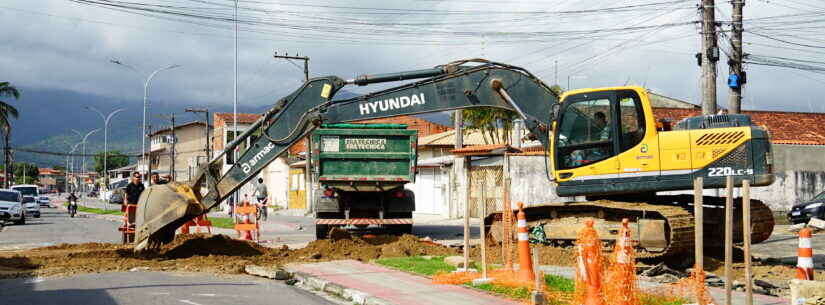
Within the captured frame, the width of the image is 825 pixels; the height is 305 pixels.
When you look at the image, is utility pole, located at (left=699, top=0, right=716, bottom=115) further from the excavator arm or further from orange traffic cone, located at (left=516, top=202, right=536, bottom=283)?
orange traffic cone, located at (left=516, top=202, right=536, bottom=283)

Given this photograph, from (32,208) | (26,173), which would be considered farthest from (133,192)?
(26,173)

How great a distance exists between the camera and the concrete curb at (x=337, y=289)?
30.4 ft

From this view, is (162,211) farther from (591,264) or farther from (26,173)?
(26,173)

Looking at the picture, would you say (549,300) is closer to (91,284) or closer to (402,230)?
(91,284)

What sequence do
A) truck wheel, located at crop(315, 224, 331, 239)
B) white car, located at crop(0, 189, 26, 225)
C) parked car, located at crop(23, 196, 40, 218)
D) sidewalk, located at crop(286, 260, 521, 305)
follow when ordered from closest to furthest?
→ sidewalk, located at crop(286, 260, 521, 305) → truck wheel, located at crop(315, 224, 331, 239) → white car, located at crop(0, 189, 26, 225) → parked car, located at crop(23, 196, 40, 218)

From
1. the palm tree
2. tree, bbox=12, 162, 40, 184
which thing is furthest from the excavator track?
tree, bbox=12, 162, 40, 184

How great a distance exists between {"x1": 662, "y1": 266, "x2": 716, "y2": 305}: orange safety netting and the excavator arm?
490 centimetres

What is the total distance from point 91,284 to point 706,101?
12.9 metres

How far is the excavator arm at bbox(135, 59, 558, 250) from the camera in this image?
1375 centimetres

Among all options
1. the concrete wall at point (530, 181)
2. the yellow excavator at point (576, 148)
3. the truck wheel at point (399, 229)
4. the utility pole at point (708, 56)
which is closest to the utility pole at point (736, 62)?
the utility pole at point (708, 56)

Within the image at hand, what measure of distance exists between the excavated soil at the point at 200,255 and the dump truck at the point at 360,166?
1.99 meters

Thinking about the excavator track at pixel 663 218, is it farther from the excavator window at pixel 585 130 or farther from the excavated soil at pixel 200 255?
the excavated soil at pixel 200 255

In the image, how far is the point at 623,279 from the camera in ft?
24.5

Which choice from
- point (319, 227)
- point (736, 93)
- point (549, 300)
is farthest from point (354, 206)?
point (549, 300)
